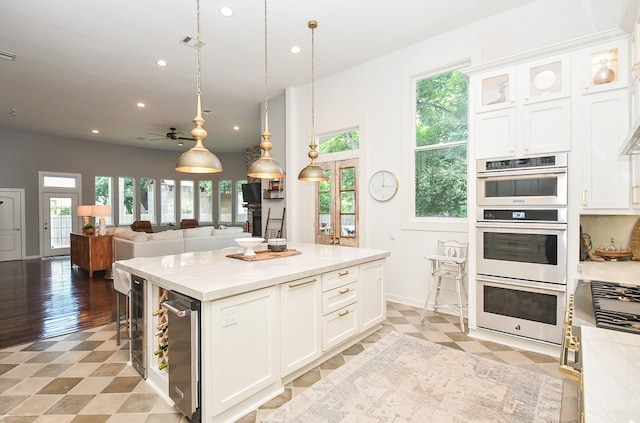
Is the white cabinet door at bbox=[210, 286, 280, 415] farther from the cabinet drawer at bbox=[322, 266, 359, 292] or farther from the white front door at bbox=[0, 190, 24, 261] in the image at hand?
the white front door at bbox=[0, 190, 24, 261]

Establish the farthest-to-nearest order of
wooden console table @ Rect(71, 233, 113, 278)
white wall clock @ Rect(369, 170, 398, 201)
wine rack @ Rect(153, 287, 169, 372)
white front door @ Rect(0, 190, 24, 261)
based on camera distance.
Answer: white front door @ Rect(0, 190, 24, 261) < wooden console table @ Rect(71, 233, 113, 278) < white wall clock @ Rect(369, 170, 398, 201) < wine rack @ Rect(153, 287, 169, 372)

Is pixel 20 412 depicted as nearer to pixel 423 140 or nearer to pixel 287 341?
pixel 287 341

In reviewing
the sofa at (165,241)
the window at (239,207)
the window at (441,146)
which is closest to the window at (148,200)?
the window at (239,207)

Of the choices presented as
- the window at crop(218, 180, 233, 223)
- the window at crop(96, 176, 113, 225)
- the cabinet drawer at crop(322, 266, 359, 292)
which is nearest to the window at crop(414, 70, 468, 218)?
the cabinet drawer at crop(322, 266, 359, 292)

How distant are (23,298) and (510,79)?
272 inches

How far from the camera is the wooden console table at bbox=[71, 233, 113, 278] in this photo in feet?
20.4

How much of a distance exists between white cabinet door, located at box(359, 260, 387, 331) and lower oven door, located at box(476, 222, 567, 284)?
995 millimetres

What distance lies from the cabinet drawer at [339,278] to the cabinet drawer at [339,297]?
0.04 meters

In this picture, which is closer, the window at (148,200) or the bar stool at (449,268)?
the bar stool at (449,268)

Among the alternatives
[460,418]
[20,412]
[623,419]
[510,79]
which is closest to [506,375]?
[460,418]

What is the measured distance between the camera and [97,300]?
15.1ft

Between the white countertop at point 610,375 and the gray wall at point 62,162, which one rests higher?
the gray wall at point 62,162

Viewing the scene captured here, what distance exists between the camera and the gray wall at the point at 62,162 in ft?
27.5

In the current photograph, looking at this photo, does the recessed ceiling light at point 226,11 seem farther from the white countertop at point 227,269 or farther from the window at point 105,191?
the window at point 105,191
